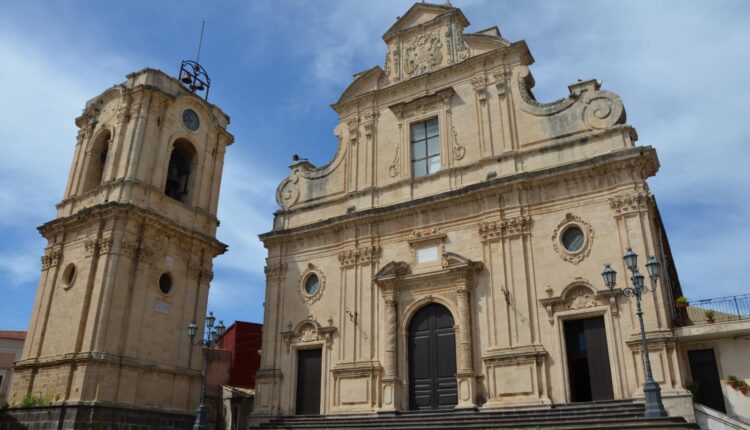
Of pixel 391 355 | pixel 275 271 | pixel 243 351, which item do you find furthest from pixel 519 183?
pixel 243 351

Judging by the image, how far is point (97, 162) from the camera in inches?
930

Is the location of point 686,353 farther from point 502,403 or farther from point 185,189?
point 185,189

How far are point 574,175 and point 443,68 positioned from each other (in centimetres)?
606

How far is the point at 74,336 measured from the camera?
755 inches

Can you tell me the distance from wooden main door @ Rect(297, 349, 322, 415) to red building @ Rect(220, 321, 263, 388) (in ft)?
31.7

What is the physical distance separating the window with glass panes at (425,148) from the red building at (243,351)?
44.6 ft

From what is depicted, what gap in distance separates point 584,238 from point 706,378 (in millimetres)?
4385

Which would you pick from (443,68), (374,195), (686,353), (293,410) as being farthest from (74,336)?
(686,353)

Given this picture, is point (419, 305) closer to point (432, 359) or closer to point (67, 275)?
point (432, 359)

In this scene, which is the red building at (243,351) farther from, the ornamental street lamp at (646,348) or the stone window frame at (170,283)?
the ornamental street lamp at (646,348)

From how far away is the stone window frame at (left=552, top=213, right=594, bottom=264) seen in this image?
1652cm

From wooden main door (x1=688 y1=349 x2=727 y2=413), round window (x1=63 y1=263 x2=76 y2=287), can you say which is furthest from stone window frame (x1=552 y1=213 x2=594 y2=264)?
round window (x1=63 y1=263 x2=76 y2=287)

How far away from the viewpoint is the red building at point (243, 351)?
2931cm

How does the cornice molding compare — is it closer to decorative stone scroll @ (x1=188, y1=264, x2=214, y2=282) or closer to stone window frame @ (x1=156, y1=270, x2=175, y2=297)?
decorative stone scroll @ (x1=188, y1=264, x2=214, y2=282)
